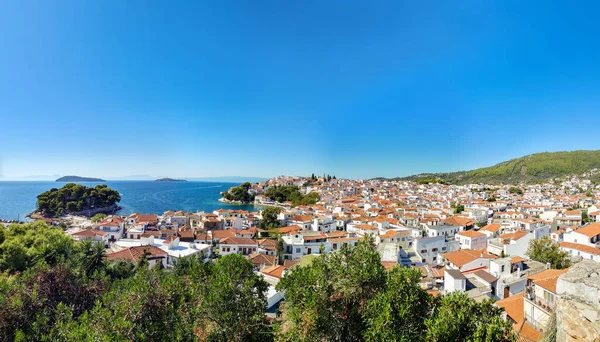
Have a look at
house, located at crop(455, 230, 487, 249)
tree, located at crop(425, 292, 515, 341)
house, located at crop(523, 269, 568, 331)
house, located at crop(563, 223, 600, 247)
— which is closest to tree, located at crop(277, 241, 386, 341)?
tree, located at crop(425, 292, 515, 341)

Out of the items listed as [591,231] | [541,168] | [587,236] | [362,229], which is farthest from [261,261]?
[541,168]

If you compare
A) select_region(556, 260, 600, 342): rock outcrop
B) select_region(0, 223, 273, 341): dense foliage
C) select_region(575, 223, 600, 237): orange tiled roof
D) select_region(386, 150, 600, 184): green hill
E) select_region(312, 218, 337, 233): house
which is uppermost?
select_region(386, 150, 600, 184): green hill

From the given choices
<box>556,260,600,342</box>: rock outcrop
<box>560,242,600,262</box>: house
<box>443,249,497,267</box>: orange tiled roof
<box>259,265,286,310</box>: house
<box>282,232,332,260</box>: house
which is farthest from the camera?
<box>282,232,332,260</box>: house

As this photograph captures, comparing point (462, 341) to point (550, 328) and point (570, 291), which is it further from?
point (570, 291)

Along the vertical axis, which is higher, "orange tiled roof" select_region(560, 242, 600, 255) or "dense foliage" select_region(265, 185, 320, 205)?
"dense foliage" select_region(265, 185, 320, 205)

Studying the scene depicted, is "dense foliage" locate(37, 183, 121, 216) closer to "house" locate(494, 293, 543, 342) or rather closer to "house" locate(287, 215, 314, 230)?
"house" locate(287, 215, 314, 230)
